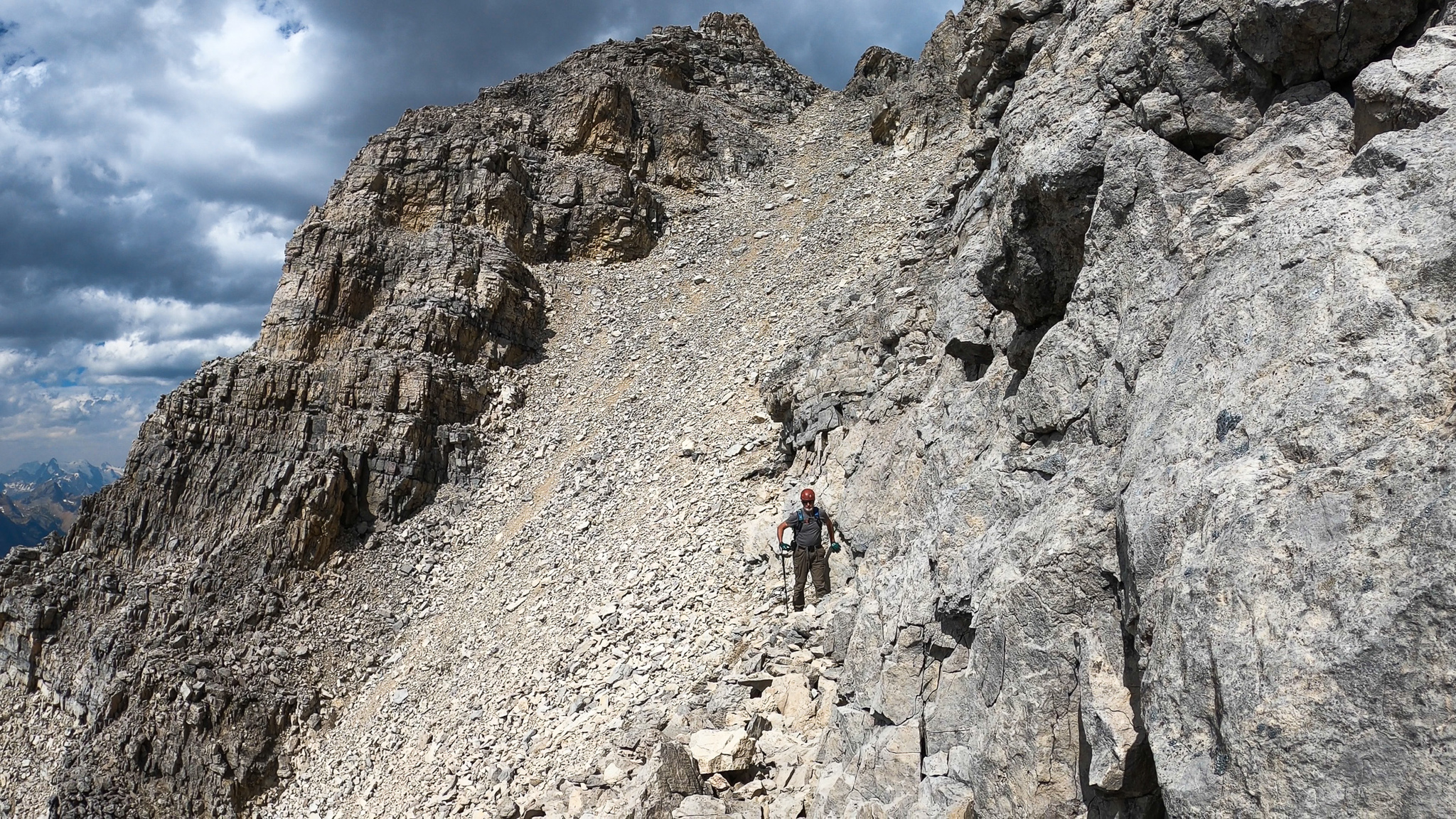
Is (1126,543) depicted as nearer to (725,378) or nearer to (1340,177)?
(1340,177)

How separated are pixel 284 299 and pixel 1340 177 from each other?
102ft

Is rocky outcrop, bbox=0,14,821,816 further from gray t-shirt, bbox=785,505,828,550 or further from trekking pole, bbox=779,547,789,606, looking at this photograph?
gray t-shirt, bbox=785,505,828,550

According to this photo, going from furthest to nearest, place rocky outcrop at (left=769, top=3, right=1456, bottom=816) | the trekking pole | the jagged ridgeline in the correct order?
the trekking pole, the jagged ridgeline, rocky outcrop at (left=769, top=3, right=1456, bottom=816)

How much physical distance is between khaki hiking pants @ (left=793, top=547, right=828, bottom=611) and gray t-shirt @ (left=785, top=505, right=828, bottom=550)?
0.11m

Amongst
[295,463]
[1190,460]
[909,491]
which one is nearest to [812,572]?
[909,491]

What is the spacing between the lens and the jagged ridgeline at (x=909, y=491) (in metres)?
3.75

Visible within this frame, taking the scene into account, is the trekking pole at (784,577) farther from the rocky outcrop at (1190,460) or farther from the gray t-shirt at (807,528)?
the rocky outcrop at (1190,460)

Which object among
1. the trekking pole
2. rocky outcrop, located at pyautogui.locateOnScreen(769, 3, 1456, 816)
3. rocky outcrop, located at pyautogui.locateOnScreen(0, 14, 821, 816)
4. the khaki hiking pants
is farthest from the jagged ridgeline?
the khaki hiking pants

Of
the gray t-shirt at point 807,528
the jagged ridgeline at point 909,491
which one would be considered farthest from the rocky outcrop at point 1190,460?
the gray t-shirt at point 807,528

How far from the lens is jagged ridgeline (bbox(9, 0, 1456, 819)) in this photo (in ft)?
12.3

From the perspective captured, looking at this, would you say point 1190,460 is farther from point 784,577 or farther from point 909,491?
point 784,577

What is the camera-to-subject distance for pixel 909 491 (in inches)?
440

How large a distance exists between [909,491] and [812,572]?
A: 2.03 metres

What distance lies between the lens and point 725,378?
22812 millimetres
